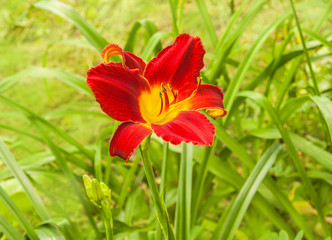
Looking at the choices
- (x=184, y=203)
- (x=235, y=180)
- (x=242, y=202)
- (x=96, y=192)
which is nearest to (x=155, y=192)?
(x=96, y=192)

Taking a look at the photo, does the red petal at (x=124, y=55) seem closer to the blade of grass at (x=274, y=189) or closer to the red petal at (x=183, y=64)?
the red petal at (x=183, y=64)

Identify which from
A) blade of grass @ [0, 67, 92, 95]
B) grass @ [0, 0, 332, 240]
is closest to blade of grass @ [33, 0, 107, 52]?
grass @ [0, 0, 332, 240]

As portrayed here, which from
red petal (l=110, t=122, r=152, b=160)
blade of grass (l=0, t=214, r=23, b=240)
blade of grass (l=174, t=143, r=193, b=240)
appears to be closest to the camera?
red petal (l=110, t=122, r=152, b=160)

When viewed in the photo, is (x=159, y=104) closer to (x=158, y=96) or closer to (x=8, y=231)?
(x=158, y=96)

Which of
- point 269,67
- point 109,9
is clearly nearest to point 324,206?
point 269,67

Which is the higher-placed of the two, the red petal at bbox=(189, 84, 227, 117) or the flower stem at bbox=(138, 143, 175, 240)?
the red petal at bbox=(189, 84, 227, 117)

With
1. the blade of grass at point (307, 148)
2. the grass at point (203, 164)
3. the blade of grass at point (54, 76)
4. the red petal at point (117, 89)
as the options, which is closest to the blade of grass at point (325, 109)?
the grass at point (203, 164)

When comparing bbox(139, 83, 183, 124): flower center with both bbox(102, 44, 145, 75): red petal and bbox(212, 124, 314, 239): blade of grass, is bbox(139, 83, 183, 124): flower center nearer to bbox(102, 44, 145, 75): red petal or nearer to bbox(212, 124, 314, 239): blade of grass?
bbox(102, 44, 145, 75): red petal
